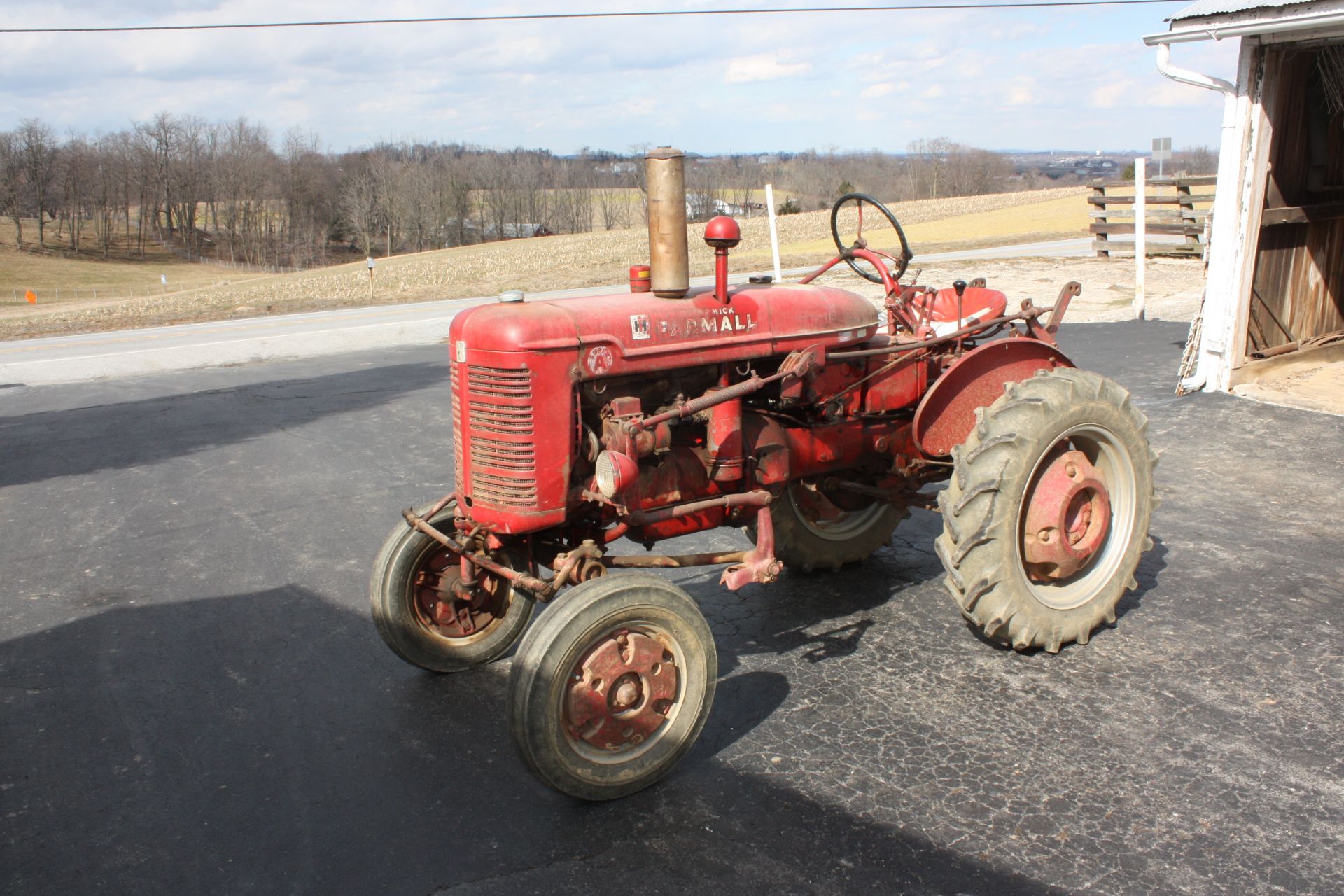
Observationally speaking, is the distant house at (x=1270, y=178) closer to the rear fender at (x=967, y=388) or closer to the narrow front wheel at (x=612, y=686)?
the rear fender at (x=967, y=388)

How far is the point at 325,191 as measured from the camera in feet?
251

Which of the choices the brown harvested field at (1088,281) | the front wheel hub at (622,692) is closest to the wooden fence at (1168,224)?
the brown harvested field at (1088,281)

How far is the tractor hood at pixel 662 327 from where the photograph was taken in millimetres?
3238

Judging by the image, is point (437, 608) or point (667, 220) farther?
point (437, 608)

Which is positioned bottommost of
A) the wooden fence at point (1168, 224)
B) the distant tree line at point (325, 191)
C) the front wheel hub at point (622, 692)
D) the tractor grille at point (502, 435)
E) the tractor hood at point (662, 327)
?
the front wheel hub at point (622, 692)

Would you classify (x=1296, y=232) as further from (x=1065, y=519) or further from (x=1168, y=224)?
(x=1168, y=224)

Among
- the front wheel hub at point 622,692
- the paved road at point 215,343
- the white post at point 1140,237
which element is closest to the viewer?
the front wheel hub at point 622,692

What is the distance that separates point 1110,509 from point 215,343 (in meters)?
11.4

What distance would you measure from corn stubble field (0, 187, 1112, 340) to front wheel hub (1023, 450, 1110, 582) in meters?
15.8

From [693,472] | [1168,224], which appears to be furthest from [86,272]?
[693,472]

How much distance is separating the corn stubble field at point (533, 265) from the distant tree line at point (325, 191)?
1522 centimetres

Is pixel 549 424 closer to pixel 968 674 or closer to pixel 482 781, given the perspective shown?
pixel 482 781

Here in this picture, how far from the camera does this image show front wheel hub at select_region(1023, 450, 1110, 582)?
396 cm

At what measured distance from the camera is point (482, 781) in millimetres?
3277
